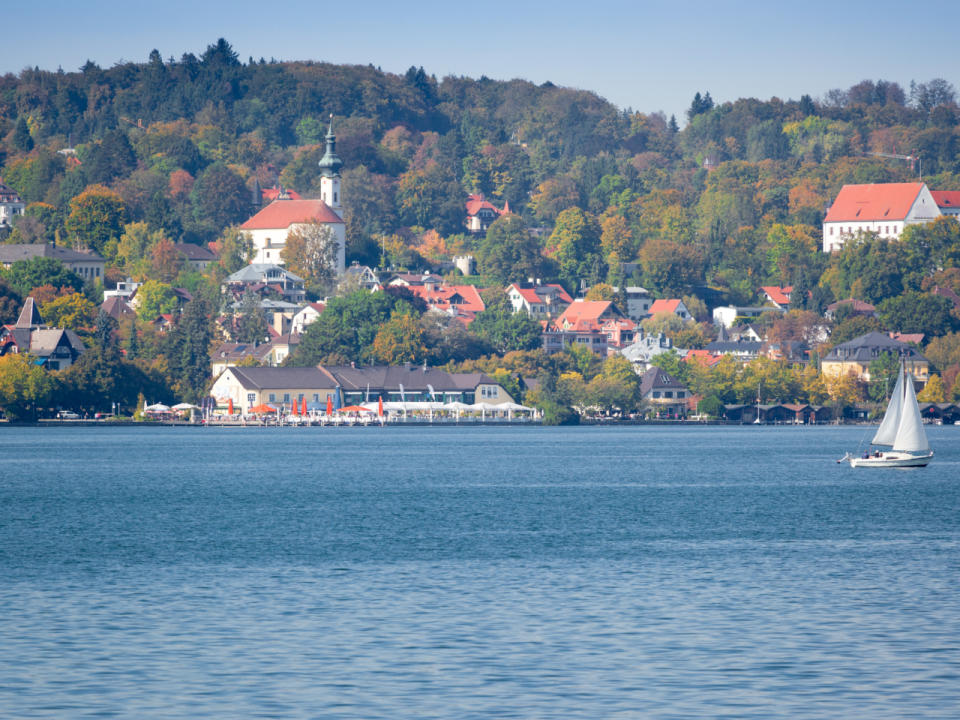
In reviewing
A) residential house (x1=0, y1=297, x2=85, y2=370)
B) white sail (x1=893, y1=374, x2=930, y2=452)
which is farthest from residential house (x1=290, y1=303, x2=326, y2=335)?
white sail (x1=893, y1=374, x2=930, y2=452)

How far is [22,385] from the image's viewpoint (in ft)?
376

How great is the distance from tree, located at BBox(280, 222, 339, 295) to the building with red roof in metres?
55.4

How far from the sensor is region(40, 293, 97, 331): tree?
13650cm

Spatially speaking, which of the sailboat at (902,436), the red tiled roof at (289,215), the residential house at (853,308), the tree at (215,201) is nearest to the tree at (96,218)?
the red tiled roof at (289,215)

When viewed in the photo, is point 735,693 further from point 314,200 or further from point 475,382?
point 314,200

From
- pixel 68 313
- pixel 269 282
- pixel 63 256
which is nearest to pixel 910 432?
pixel 68 313

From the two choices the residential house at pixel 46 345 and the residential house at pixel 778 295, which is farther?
the residential house at pixel 778 295

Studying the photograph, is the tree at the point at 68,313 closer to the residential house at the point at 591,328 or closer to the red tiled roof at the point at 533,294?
the residential house at the point at 591,328

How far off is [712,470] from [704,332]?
3563 inches

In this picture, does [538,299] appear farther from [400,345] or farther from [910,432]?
[910,432]

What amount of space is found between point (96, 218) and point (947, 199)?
93.1 m

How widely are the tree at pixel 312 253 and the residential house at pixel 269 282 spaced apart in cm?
154

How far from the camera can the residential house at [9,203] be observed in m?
190

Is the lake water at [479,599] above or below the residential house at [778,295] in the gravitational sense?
below
